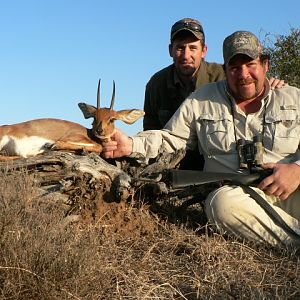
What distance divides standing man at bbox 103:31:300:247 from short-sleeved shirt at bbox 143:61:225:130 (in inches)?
50.3

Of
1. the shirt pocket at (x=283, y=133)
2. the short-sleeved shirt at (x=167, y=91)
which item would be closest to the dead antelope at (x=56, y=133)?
the short-sleeved shirt at (x=167, y=91)

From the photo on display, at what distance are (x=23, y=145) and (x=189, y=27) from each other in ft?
7.94

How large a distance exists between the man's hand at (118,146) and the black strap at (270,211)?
120 centimetres

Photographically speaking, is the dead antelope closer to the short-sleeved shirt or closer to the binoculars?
the short-sleeved shirt

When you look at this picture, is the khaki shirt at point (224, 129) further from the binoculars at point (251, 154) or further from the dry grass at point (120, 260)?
the dry grass at point (120, 260)

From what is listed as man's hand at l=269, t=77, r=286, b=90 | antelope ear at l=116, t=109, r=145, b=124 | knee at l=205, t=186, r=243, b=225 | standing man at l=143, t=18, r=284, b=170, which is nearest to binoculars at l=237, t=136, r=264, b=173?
knee at l=205, t=186, r=243, b=225

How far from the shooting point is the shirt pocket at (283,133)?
4973 mm

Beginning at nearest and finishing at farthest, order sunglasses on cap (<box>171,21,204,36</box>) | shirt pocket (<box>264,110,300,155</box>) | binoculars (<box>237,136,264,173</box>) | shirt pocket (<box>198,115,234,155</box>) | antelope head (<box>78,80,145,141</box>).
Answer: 1. binoculars (<box>237,136,264,173</box>)
2. shirt pocket (<box>264,110,300,155</box>)
3. shirt pocket (<box>198,115,234,155</box>)
4. antelope head (<box>78,80,145,141</box>)
5. sunglasses on cap (<box>171,21,204,36</box>)

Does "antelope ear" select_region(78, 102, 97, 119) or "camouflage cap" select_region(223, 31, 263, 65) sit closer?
"camouflage cap" select_region(223, 31, 263, 65)

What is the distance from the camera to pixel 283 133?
16.4 ft

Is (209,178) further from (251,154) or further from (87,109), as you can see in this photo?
(87,109)

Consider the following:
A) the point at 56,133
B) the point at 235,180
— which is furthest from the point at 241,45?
the point at 56,133

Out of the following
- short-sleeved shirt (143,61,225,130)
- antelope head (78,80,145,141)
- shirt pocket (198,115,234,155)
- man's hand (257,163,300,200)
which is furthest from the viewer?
short-sleeved shirt (143,61,225,130)

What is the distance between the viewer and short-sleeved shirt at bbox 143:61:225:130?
6.86m
